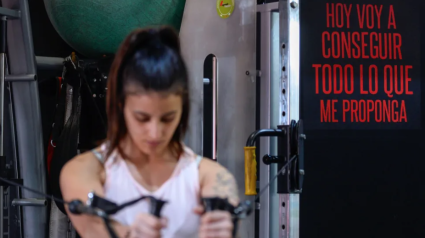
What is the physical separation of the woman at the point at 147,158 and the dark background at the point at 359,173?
85.8 inches

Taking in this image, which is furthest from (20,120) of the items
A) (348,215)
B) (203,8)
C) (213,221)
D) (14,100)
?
(348,215)

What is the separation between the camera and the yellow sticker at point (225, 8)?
2668 millimetres

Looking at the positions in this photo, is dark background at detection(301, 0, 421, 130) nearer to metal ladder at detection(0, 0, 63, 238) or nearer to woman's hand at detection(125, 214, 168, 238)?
metal ladder at detection(0, 0, 63, 238)

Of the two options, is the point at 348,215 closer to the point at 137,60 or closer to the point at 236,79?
the point at 236,79

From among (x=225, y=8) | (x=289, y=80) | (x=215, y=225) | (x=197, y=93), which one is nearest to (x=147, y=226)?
(x=215, y=225)

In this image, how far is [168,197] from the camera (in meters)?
1.27

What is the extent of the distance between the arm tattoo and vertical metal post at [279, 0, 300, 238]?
3.87 feet

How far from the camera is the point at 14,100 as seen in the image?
2709 mm

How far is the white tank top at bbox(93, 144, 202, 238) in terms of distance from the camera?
1.27 metres

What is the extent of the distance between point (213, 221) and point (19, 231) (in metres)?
1.82

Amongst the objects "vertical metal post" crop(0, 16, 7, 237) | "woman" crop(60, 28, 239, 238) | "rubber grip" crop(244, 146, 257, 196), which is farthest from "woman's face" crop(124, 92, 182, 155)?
"vertical metal post" crop(0, 16, 7, 237)

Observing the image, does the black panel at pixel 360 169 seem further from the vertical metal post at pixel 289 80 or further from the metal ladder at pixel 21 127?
the metal ladder at pixel 21 127

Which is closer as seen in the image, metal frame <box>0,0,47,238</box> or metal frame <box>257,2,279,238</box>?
metal frame <box>0,0,47,238</box>

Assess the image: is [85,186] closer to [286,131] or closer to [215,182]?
[215,182]
